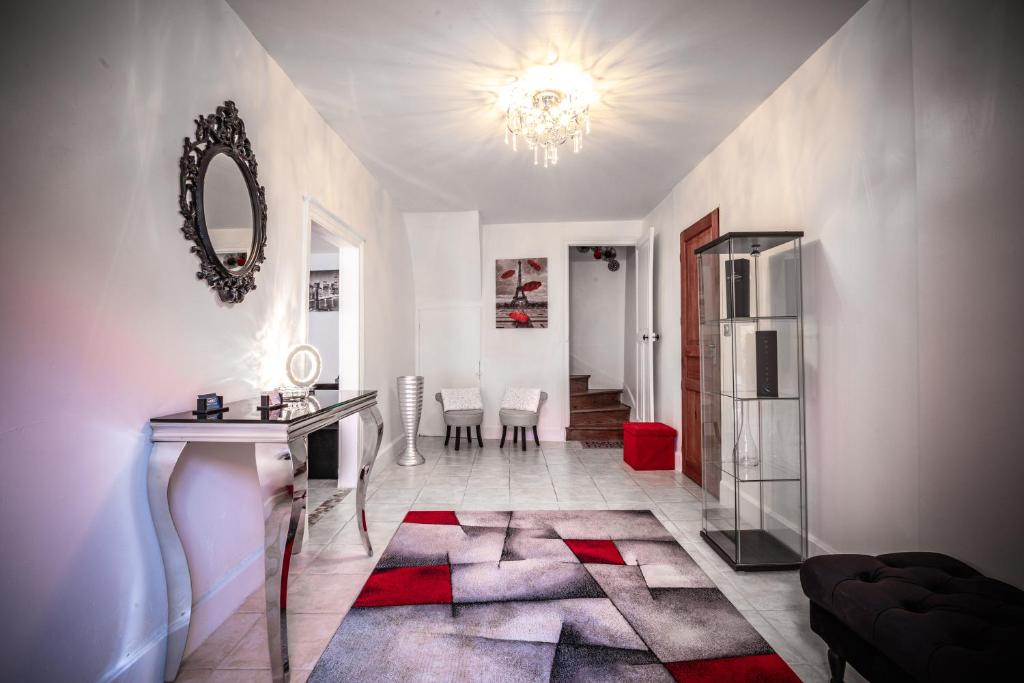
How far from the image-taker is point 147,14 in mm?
1617

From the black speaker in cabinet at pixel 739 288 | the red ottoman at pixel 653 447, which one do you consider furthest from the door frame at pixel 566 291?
the black speaker in cabinet at pixel 739 288

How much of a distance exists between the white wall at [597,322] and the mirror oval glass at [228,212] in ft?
18.4

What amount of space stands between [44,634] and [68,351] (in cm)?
75

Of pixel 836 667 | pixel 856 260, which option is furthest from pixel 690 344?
pixel 836 667

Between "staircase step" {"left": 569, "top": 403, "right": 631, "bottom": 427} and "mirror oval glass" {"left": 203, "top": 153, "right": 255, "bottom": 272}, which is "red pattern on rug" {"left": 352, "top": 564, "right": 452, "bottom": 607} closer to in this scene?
"mirror oval glass" {"left": 203, "top": 153, "right": 255, "bottom": 272}

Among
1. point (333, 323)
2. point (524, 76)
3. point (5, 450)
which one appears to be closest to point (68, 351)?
point (5, 450)

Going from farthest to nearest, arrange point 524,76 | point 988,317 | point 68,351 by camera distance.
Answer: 1. point 524,76
2. point 988,317
3. point 68,351

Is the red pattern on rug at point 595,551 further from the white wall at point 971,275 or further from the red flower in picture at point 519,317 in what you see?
the red flower in picture at point 519,317

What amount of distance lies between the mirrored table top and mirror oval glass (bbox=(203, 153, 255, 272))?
0.62 metres

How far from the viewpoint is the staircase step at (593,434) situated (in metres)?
5.79

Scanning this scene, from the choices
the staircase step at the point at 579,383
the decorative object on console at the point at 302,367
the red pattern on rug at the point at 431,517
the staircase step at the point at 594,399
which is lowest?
the red pattern on rug at the point at 431,517

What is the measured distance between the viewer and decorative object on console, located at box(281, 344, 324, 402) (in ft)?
7.29

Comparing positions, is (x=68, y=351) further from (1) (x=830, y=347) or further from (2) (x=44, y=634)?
(1) (x=830, y=347)

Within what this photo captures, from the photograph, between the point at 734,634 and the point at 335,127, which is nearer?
the point at 734,634
